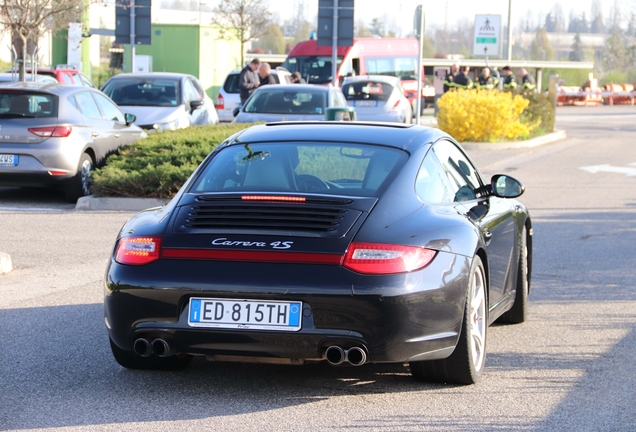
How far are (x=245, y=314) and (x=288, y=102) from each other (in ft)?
45.6

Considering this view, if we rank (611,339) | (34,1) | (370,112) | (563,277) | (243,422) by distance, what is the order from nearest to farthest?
(243,422) < (611,339) < (563,277) < (34,1) < (370,112)

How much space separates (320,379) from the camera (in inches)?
218

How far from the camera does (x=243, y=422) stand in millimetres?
4715

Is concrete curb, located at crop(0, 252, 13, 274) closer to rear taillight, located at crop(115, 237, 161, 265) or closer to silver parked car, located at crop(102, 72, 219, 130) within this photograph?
rear taillight, located at crop(115, 237, 161, 265)

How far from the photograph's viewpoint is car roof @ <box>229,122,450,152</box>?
5820mm

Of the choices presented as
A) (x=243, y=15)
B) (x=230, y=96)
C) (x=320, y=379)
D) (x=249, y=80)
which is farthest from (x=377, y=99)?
(x=320, y=379)

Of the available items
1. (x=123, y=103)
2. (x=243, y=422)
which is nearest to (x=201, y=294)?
(x=243, y=422)

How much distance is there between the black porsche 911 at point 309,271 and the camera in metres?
4.77

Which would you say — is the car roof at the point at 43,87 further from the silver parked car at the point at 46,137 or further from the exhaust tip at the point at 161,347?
the exhaust tip at the point at 161,347

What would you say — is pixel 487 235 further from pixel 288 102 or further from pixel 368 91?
pixel 368 91

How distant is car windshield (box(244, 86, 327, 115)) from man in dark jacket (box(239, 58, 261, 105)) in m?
3.71

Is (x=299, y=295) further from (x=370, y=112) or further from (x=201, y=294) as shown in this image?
(x=370, y=112)

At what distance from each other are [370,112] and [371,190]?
71.7 ft

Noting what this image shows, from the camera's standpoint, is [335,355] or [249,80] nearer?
[335,355]
